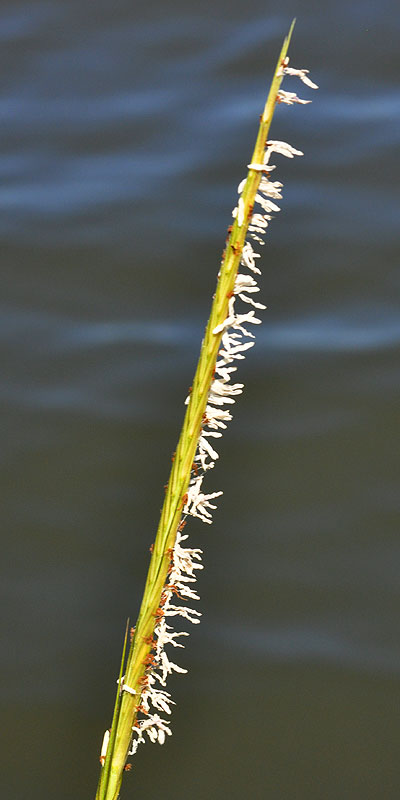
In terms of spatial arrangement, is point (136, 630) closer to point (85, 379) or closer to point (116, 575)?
point (116, 575)

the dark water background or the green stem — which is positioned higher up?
the dark water background

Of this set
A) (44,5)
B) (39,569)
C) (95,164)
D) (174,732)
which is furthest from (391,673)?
(44,5)

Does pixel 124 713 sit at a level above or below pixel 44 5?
below

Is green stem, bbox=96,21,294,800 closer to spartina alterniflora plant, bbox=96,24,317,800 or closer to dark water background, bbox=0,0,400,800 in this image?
spartina alterniflora plant, bbox=96,24,317,800

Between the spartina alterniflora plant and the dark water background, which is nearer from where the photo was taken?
the spartina alterniflora plant

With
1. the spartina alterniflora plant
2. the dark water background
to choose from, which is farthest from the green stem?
the dark water background

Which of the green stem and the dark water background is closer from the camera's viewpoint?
the green stem
